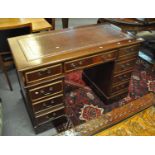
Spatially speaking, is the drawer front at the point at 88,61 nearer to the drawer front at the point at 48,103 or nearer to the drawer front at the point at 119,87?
the drawer front at the point at 48,103

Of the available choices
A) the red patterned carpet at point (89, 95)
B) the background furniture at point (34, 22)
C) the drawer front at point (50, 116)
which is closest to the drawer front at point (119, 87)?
the red patterned carpet at point (89, 95)

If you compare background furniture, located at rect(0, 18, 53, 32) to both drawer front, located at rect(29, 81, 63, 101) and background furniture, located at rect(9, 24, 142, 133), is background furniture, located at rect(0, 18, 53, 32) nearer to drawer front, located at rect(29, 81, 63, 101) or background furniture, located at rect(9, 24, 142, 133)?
background furniture, located at rect(9, 24, 142, 133)

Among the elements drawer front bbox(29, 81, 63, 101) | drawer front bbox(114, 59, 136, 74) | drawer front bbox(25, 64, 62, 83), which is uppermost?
drawer front bbox(25, 64, 62, 83)

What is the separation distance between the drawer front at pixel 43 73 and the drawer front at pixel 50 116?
432 millimetres

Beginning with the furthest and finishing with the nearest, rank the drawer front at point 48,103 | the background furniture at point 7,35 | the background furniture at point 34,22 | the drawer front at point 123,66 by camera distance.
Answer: the background furniture at point 34,22
the background furniture at point 7,35
the drawer front at point 123,66
the drawer front at point 48,103

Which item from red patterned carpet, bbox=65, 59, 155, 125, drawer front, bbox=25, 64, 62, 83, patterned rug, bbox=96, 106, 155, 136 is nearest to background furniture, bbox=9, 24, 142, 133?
drawer front, bbox=25, 64, 62, 83

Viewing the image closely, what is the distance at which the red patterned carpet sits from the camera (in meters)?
1.84

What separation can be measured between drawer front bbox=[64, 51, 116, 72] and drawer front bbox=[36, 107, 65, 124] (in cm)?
47

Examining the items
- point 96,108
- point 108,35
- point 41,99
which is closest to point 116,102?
point 96,108

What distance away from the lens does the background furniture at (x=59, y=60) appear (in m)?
1.24

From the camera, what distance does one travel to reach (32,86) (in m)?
1.26

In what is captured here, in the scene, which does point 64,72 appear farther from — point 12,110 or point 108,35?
point 12,110

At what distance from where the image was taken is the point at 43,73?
1245 mm

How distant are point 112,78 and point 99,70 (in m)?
0.23
